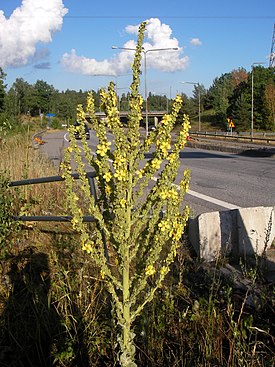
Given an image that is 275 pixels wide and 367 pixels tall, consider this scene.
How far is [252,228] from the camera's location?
457 centimetres

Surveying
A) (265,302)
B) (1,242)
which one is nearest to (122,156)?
(265,302)

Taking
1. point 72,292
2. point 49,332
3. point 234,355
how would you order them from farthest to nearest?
point 72,292 → point 49,332 → point 234,355

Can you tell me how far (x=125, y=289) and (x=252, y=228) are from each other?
2.43m

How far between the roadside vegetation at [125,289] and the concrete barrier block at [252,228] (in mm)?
370

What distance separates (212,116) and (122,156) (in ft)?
306

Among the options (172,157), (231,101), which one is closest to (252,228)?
(172,157)

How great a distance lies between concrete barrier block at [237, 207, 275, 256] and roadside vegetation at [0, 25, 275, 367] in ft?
1.21

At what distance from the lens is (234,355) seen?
2451 mm

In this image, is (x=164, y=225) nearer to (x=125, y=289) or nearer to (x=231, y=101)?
(x=125, y=289)

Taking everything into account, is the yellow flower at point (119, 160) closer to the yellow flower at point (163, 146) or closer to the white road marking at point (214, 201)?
the yellow flower at point (163, 146)

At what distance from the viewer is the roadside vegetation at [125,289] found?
7.64 feet

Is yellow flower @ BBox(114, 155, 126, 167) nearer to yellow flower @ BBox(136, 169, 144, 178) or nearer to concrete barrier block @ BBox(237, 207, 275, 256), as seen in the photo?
yellow flower @ BBox(136, 169, 144, 178)

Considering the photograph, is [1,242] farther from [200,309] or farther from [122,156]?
[122,156]

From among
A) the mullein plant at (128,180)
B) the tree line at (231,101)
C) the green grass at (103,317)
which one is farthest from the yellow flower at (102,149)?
the tree line at (231,101)
